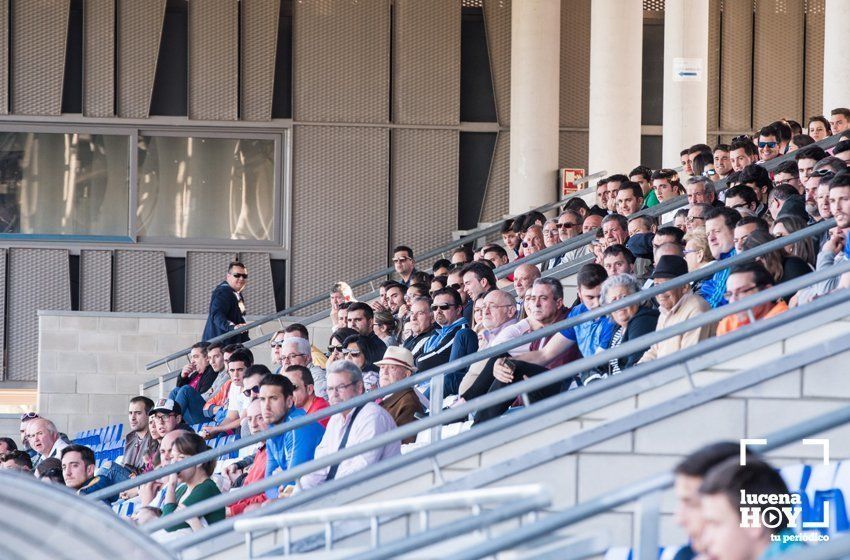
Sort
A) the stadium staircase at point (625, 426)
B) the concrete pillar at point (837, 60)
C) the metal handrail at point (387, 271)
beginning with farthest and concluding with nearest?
the metal handrail at point (387, 271), the concrete pillar at point (837, 60), the stadium staircase at point (625, 426)

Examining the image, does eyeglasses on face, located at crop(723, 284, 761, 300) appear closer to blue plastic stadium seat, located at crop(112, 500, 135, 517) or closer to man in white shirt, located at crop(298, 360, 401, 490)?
man in white shirt, located at crop(298, 360, 401, 490)

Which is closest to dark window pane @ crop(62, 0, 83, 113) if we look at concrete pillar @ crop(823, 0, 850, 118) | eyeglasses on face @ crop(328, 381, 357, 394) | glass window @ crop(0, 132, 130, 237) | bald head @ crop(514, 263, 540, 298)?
glass window @ crop(0, 132, 130, 237)

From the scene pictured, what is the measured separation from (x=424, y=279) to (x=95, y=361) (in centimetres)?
583

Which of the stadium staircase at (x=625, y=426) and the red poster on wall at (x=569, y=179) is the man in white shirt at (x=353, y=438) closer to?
the stadium staircase at (x=625, y=426)

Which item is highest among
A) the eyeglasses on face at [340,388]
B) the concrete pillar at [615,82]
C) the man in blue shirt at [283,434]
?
the concrete pillar at [615,82]

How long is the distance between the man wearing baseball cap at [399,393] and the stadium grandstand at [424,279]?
1.6 inches

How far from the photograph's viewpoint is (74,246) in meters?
18.7

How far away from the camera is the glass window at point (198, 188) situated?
62.1 feet

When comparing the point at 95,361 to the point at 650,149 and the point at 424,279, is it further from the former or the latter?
the point at 650,149

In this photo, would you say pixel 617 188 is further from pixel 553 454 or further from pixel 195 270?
pixel 195 270

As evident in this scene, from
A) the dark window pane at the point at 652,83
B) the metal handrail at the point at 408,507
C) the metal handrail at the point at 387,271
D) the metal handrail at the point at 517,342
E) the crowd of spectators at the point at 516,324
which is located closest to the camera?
the metal handrail at the point at 408,507

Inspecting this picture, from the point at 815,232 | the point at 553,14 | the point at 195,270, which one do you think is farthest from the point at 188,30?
the point at 815,232

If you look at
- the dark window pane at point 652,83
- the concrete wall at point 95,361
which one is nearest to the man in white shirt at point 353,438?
the concrete wall at point 95,361

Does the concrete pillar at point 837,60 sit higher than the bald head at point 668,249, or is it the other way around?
the concrete pillar at point 837,60
